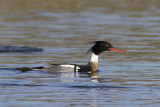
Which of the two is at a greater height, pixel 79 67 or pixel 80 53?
pixel 80 53

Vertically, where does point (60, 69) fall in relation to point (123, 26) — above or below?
below

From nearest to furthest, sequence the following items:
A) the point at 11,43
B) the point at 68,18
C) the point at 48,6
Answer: the point at 11,43, the point at 68,18, the point at 48,6

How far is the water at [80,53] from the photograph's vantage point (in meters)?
14.1

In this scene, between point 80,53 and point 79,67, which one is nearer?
point 79,67

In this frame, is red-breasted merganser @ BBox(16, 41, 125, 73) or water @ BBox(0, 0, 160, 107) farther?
red-breasted merganser @ BBox(16, 41, 125, 73)

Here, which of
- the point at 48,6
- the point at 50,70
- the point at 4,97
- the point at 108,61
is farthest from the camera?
the point at 48,6

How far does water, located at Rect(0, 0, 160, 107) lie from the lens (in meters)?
14.1

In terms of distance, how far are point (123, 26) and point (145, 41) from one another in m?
6.75

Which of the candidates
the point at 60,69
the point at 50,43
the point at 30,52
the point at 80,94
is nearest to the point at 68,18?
the point at 50,43

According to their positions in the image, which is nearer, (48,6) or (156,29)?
(156,29)

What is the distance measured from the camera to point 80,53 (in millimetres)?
23016

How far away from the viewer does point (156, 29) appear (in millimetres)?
31375

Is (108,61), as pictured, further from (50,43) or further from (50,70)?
(50,43)

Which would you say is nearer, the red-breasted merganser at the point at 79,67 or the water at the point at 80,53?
the water at the point at 80,53
